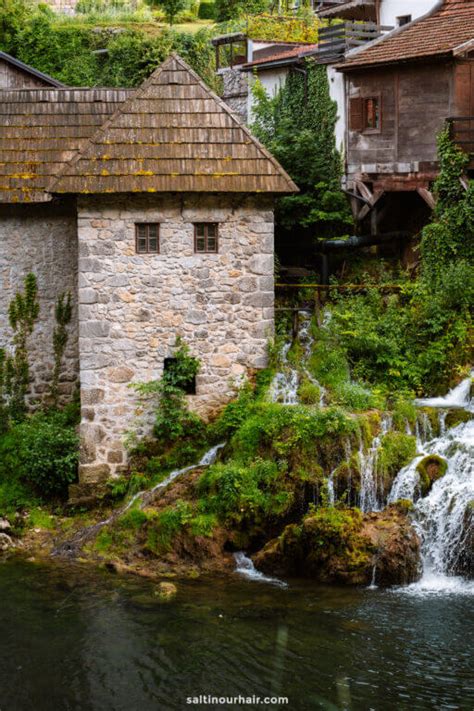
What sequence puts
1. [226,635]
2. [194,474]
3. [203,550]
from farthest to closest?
1. [194,474]
2. [203,550]
3. [226,635]

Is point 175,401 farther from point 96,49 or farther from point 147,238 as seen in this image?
point 96,49

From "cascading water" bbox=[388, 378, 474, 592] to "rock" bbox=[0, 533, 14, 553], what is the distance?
607cm

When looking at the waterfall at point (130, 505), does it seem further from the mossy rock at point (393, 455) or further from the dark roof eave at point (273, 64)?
the dark roof eave at point (273, 64)

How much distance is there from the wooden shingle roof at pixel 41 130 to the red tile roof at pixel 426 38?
613 centimetres

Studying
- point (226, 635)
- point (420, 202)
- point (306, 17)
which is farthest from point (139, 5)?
point (226, 635)

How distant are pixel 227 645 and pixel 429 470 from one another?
4.63m

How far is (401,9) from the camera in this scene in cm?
2652

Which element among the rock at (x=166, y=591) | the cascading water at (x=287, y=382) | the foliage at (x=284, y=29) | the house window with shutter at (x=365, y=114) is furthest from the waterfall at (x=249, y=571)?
the foliage at (x=284, y=29)

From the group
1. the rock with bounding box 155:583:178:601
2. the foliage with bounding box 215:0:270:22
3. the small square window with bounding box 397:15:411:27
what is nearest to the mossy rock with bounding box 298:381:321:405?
the rock with bounding box 155:583:178:601

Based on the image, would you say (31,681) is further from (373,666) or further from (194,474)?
(194,474)

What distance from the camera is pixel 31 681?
12.1 m

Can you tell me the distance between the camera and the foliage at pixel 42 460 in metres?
17.8

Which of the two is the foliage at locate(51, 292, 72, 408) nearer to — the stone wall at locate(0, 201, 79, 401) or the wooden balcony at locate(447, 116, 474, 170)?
the stone wall at locate(0, 201, 79, 401)

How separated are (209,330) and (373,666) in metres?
7.29
